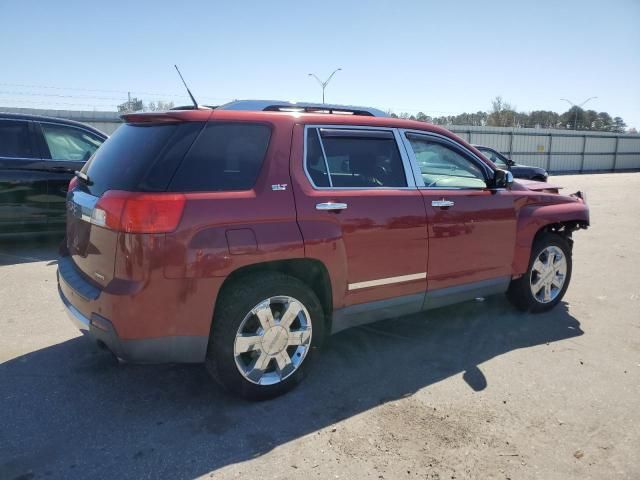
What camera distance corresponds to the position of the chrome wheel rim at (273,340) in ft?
10.1

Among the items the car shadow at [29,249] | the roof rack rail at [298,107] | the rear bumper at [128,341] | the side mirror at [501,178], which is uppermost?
the roof rack rail at [298,107]

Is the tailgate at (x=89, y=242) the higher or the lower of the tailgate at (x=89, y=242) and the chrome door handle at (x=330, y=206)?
the lower

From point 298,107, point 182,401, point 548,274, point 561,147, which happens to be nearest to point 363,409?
point 182,401

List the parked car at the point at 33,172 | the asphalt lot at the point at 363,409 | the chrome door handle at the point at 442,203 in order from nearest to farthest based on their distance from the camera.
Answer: the asphalt lot at the point at 363,409 < the chrome door handle at the point at 442,203 < the parked car at the point at 33,172

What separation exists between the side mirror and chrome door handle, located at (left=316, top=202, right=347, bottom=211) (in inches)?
68.9

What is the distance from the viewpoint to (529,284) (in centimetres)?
479

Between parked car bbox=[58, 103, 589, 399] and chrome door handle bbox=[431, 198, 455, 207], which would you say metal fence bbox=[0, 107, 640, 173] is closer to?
chrome door handle bbox=[431, 198, 455, 207]

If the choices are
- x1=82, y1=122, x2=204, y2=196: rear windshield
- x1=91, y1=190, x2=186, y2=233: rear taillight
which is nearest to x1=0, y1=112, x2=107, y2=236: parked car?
x1=82, y1=122, x2=204, y2=196: rear windshield

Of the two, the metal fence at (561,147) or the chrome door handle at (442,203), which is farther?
the metal fence at (561,147)

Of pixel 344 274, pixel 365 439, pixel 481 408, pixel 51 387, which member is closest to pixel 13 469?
pixel 51 387

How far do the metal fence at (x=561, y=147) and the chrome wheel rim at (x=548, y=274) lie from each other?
86.5ft

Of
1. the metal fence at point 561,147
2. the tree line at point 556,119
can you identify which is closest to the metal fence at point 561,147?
the metal fence at point 561,147

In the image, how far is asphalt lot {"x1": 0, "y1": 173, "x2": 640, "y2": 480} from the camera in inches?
103

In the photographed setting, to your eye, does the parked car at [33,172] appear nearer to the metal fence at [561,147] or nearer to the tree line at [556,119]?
the metal fence at [561,147]
